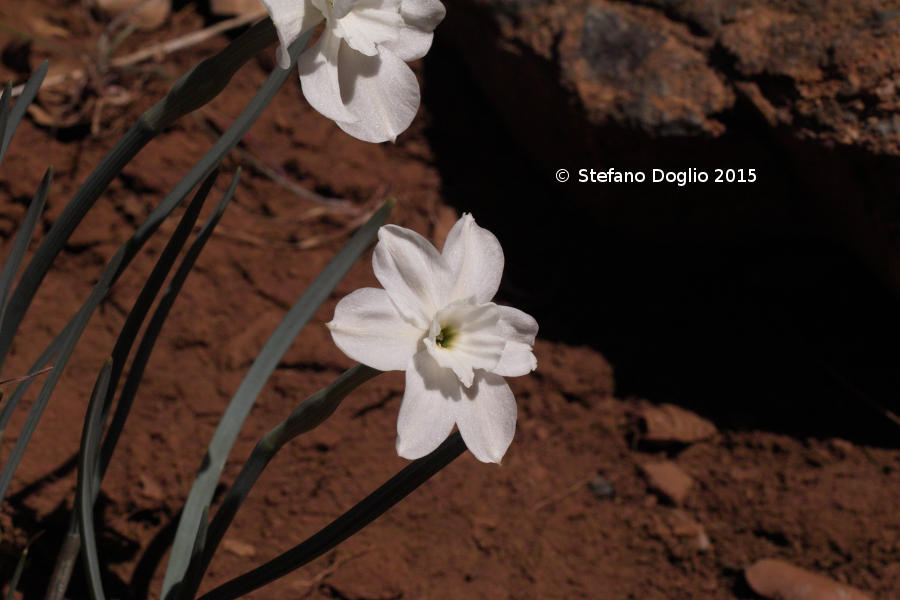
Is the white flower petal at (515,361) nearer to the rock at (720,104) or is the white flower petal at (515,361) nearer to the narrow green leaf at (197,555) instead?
the narrow green leaf at (197,555)

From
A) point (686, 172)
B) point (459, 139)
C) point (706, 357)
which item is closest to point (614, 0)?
point (686, 172)

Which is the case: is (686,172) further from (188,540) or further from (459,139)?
(188,540)

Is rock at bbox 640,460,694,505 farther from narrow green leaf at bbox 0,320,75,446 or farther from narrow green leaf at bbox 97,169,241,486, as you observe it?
narrow green leaf at bbox 0,320,75,446

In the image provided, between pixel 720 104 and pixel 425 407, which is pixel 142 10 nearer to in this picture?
pixel 720 104

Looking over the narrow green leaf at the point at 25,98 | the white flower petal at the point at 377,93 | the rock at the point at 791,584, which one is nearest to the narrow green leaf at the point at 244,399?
the white flower petal at the point at 377,93

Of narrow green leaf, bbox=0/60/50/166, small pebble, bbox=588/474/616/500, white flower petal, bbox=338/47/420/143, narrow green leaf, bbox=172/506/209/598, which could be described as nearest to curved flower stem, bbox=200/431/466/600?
narrow green leaf, bbox=172/506/209/598

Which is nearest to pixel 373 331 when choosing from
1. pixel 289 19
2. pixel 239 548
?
pixel 289 19
